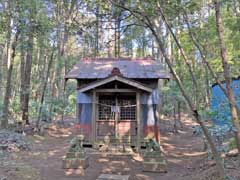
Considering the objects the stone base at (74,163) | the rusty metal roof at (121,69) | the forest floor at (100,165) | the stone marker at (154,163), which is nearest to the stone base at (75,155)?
the stone base at (74,163)

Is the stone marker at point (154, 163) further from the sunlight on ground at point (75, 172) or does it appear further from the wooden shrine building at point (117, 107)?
the wooden shrine building at point (117, 107)

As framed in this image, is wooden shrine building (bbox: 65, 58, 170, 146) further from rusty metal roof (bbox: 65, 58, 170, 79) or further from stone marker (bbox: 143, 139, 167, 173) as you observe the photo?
stone marker (bbox: 143, 139, 167, 173)

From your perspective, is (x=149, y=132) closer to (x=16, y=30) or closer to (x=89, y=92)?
(x=89, y=92)

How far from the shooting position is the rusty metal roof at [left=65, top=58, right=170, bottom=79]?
13.1m

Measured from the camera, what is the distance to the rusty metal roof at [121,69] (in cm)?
1305

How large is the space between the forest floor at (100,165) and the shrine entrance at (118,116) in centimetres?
139

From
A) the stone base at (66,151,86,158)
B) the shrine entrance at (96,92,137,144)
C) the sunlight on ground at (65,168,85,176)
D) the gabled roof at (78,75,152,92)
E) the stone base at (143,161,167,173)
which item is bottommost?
the sunlight on ground at (65,168,85,176)

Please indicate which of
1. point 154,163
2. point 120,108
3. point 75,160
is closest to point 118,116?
point 120,108

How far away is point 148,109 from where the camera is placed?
43.3ft

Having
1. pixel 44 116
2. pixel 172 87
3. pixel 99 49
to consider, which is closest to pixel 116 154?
pixel 172 87

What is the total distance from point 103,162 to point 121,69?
4849 millimetres

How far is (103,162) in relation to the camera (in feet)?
34.3

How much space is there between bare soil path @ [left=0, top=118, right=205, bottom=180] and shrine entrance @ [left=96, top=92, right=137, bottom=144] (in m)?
1.69

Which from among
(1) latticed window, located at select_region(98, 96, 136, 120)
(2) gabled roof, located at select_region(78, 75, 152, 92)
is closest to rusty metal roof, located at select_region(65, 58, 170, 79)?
(2) gabled roof, located at select_region(78, 75, 152, 92)
